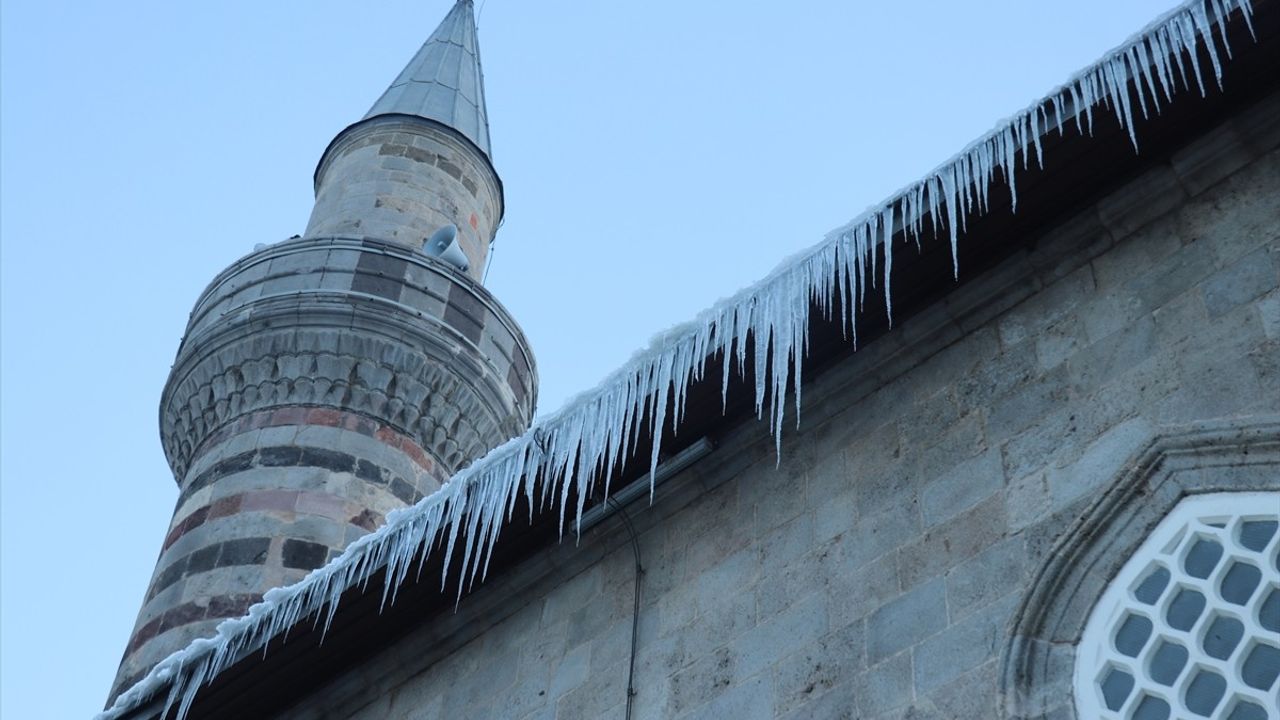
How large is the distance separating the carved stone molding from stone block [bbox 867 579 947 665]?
373mm

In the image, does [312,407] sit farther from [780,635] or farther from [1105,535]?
[1105,535]

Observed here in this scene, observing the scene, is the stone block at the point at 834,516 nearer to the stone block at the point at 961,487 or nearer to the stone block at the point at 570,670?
the stone block at the point at 961,487

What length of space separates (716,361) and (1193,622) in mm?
2347

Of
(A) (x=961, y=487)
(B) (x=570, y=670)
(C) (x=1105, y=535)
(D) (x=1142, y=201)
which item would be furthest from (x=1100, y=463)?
(B) (x=570, y=670)

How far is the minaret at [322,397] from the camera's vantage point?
12.2m

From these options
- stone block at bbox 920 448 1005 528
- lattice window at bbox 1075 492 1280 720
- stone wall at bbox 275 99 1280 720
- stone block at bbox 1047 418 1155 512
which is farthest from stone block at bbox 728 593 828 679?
lattice window at bbox 1075 492 1280 720

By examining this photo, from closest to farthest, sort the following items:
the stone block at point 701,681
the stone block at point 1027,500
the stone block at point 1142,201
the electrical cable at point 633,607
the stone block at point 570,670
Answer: the stone block at point 1027,500 < the stone block at point 1142,201 < the stone block at point 701,681 < the electrical cable at point 633,607 < the stone block at point 570,670

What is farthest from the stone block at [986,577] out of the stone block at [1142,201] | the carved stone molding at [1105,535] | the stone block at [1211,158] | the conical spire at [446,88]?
the conical spire at [446,88]

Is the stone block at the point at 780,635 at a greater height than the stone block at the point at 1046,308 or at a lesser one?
lesser

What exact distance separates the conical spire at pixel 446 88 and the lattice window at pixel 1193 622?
1129 centimetres

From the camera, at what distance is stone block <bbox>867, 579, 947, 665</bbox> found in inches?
232

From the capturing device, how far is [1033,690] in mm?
5434

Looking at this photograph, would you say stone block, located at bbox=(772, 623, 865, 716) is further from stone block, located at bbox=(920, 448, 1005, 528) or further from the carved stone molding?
the carved stone molding

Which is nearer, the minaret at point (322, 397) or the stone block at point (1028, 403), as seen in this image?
the stone block at point (1028, 403)
